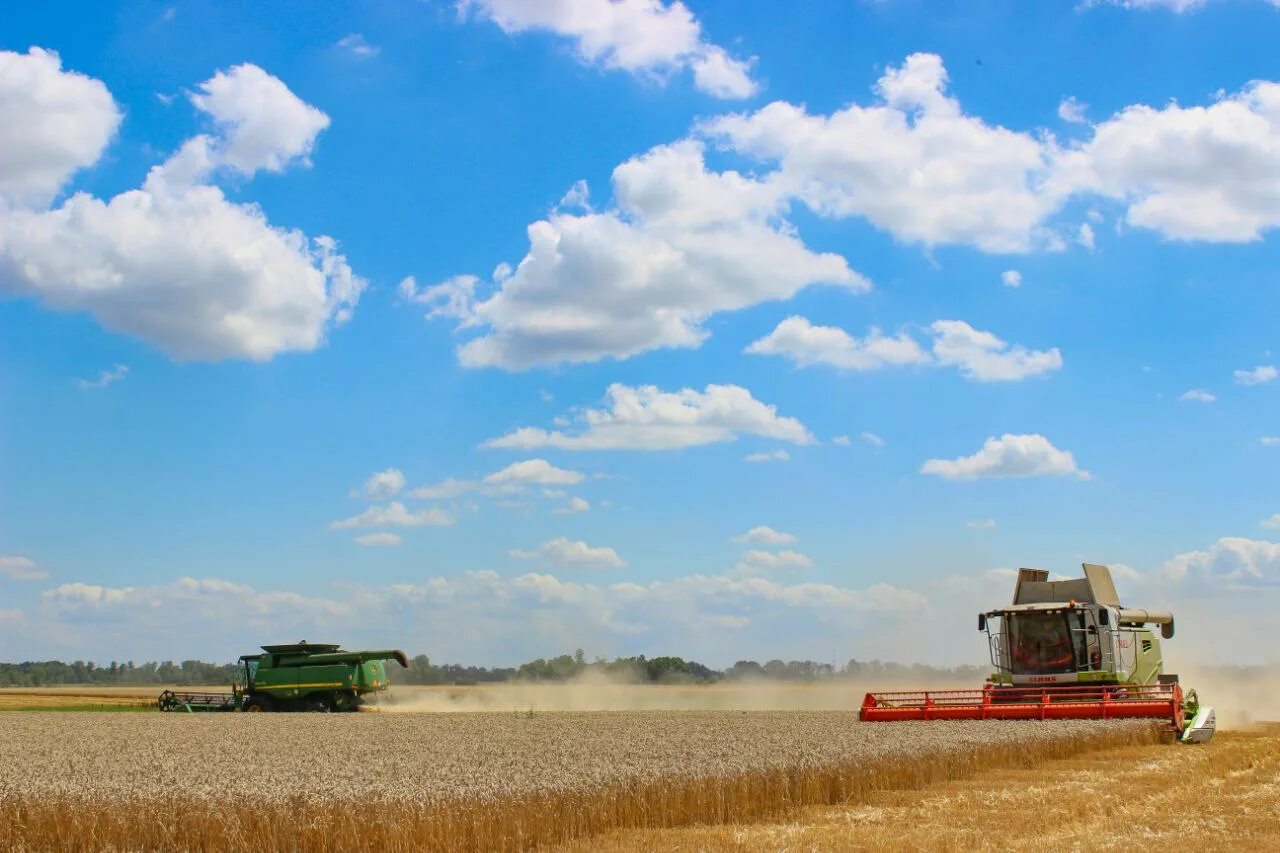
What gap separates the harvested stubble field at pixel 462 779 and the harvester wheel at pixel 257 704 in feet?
Answer: 64.7

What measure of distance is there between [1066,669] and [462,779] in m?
19.1

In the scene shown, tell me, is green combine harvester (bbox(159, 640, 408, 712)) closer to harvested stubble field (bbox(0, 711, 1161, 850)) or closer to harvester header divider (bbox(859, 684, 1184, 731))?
harvested stubble field (bbox(0, 711, 1161, 850))

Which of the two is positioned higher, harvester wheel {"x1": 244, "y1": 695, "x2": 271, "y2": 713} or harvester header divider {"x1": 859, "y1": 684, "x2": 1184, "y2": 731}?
harvester header divider {"x1": 859, "y1": 684, "x2": 1184, "y2": 731}

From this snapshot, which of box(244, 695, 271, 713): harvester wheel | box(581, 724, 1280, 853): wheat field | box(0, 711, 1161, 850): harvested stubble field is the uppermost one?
box(0, 711, 1161, 850): harvested stubble field

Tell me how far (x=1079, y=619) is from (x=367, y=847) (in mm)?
22372

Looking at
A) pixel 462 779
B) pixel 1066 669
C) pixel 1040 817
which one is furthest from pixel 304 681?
pixel 1040 817

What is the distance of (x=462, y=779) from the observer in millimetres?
14805

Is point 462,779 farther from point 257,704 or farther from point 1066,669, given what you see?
point 257,704

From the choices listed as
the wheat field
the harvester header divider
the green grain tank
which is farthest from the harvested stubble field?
the green grain tank

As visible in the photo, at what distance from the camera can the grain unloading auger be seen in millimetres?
25703

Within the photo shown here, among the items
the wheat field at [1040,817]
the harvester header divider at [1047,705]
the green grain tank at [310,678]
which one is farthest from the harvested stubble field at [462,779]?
the green grain tank at [310,678]

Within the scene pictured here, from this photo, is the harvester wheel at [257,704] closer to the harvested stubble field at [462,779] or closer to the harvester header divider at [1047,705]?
the harvested stubble field at [462,779]

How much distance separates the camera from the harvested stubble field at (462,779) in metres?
12.1

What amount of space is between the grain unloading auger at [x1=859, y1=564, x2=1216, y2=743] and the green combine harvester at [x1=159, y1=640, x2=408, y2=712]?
74.6ft
